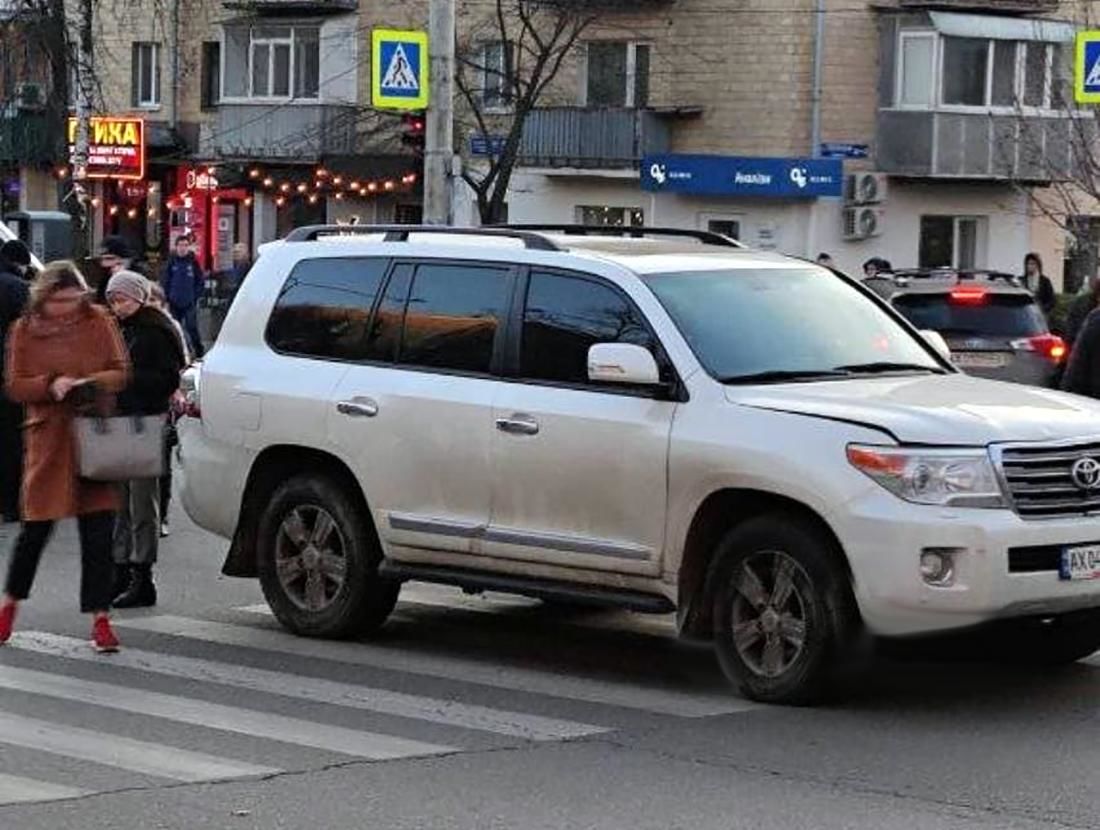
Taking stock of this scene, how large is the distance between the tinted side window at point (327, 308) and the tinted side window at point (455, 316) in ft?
1.01

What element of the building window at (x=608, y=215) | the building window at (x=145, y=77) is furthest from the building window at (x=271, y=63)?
the building window at (x=608, y=215)

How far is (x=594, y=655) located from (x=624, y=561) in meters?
1.15

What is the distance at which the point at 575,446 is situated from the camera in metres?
9.72

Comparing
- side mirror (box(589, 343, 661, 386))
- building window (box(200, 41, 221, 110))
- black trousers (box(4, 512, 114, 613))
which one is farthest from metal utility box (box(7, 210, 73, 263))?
side mirror (box(589, 343, 661, 386))

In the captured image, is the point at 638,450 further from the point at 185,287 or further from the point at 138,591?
the point at 185,287

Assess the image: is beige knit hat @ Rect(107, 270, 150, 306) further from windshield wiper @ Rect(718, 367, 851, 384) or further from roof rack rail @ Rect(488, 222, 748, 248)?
windshield wiper @ Rect(718, 367, 851, 384)

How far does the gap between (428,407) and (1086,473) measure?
297cm

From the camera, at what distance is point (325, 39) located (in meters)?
51.1


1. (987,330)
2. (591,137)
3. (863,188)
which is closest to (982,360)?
(987,330)

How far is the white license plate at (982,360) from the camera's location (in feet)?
62.7

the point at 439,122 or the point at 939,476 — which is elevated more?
the point at 439,122

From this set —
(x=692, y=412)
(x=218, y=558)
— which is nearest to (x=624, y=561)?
(x=692, y=412)

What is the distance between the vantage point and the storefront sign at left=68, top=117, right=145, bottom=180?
41.9 m

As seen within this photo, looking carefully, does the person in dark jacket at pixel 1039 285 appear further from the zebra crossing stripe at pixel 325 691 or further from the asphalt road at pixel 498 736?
the zebra crossing stripe at pixel 325 691
